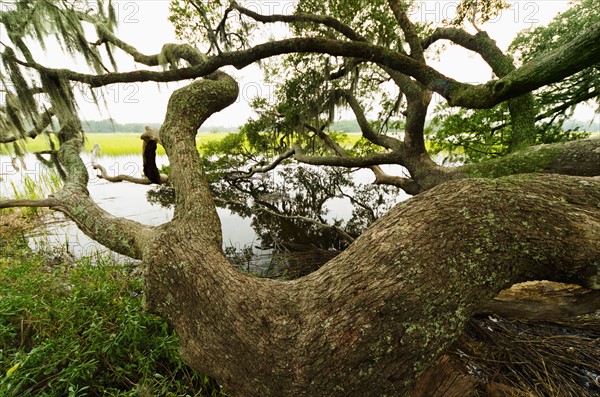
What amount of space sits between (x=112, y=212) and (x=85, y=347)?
21.6ft

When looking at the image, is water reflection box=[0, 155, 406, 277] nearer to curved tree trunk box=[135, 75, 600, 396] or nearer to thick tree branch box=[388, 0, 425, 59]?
curved tree trunk box=[135, 75, 600, 396]

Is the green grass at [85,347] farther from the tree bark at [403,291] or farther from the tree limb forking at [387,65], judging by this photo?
the tree limb forking at [387,65]

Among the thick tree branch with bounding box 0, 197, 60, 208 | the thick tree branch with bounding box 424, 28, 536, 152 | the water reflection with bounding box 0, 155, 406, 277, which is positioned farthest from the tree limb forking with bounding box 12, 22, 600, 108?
the water reflection with bounding box 0, 155, 406, 277

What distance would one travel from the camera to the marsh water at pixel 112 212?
4.94m

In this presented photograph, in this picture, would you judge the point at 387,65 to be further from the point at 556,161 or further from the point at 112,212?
the point at 112,212

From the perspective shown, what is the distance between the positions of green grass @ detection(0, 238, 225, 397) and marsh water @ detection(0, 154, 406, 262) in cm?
203

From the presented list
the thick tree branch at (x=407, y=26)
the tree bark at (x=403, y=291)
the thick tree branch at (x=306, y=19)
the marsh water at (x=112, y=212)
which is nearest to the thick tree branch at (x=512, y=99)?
the thick tree branch at (x=407, y=26)

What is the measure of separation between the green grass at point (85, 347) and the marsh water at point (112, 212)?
2034mm

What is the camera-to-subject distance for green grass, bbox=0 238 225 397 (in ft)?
5.45

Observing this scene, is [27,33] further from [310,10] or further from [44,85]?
[310,10]

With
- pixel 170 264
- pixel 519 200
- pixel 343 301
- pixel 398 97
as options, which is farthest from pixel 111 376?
pixel 398 97

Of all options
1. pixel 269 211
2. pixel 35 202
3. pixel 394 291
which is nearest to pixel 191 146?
pixel 394 291

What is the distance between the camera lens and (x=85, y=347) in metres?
1.93

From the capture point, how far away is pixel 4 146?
4379 millimetres
